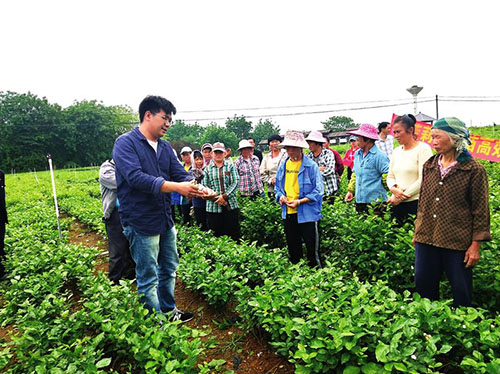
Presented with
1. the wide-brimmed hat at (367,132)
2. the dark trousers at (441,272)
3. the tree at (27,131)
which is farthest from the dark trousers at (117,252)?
the tree at (27,131)

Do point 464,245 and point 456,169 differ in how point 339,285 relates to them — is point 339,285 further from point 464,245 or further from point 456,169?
point 456,169

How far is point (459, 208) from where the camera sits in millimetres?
2477

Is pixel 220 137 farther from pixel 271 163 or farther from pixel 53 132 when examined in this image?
pixel 271 163

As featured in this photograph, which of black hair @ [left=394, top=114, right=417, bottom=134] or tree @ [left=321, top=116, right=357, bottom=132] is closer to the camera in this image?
black hair @ [left=394, top=114, right=417, bottom=134]

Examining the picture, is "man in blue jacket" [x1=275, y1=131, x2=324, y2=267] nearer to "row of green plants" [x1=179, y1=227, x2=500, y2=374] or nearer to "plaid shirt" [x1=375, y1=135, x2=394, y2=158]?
"row of green plants" [x1=179, y1=227, x2=500, y2=374]

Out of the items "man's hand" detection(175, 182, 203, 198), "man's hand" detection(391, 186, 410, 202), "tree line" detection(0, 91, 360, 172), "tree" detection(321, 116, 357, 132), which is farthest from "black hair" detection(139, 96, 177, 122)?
"tree" detection(321, 116, 357, 132)

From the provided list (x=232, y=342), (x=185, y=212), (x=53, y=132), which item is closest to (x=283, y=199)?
(x=232, y=342)

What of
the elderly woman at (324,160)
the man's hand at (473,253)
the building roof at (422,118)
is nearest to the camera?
the man's hand at (473,253)

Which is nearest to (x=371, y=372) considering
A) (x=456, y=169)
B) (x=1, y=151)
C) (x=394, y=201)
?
(x=456, y=169)

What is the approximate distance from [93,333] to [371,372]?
2.34m

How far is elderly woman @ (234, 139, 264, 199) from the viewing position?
6.45m

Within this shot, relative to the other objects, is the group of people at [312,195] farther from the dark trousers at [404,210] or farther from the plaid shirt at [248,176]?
the plaid shirt at [248,176]

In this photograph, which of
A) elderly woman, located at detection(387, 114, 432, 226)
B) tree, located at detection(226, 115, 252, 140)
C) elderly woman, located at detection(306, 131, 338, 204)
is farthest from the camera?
tree, located at detection(226, 115, 252, 140)

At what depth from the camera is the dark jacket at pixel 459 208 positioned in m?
2.40
